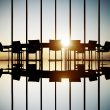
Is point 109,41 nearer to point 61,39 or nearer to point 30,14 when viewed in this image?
point 61,39

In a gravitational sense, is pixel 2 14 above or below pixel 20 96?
above

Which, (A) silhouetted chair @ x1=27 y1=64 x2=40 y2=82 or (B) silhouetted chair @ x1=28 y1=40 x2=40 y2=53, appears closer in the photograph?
(A) silhouetted chair @ x1=27 y1=64 x2=40 y2=82

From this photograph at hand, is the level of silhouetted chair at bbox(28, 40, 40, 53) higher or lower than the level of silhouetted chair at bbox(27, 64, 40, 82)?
higher

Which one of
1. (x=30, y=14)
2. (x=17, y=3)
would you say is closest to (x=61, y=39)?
(x=30, y=14)

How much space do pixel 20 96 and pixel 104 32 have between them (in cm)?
353

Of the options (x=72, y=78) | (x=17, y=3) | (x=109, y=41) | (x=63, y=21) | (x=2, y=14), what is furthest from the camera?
(x=109, y=41)

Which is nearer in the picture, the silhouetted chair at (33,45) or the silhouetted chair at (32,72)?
the silhouetted chair at (32,72)

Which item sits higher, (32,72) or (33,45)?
(33,45)

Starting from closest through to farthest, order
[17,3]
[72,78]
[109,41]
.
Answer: [72,78], [17,3], [109,41]

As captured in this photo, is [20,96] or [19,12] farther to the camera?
[19,12]

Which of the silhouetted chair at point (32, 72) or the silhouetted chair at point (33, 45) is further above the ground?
the silhouetted chair at point (33, 45)

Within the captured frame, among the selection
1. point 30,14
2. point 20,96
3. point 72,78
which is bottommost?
point 20,96

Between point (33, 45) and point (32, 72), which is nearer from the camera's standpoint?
point (32, 72)

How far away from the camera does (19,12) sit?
6438 mm
